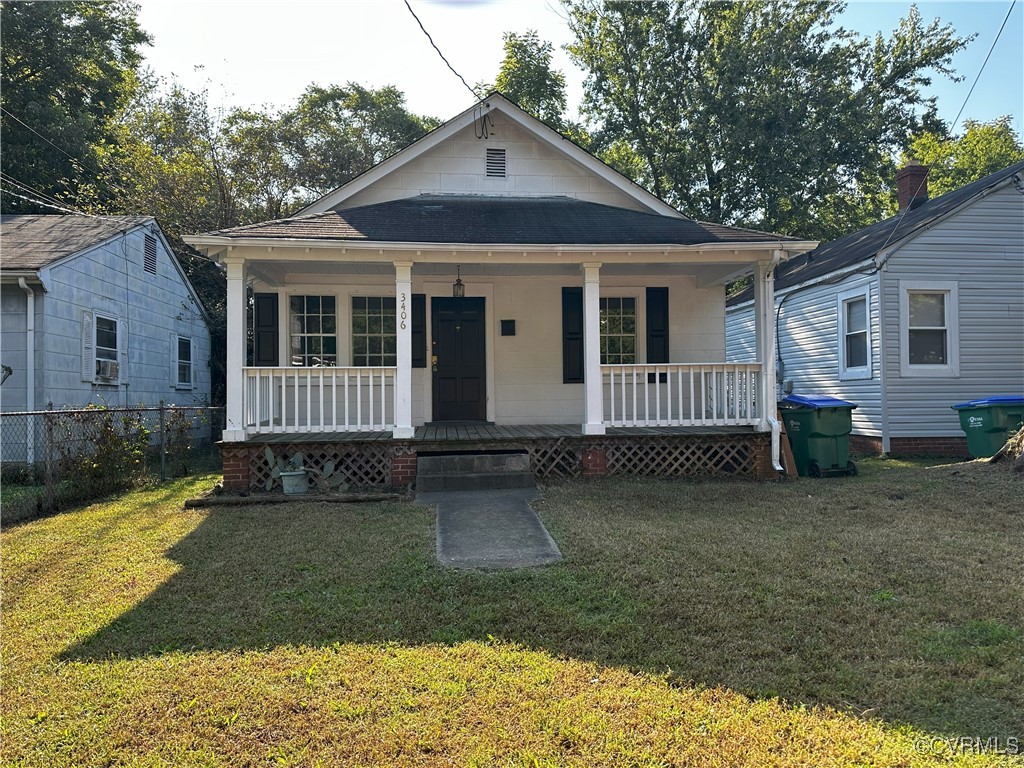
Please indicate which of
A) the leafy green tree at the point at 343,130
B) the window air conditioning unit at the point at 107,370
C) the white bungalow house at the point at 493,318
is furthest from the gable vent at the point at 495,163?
the leafy green tree at the point at 343,130

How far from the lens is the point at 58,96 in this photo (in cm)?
2211

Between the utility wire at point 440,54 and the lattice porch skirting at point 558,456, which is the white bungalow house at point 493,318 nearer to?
the lattice porch skirting at point 558,456

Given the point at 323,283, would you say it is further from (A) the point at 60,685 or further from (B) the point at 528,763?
(B) the point at 528,763

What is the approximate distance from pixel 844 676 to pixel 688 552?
1.89 metres

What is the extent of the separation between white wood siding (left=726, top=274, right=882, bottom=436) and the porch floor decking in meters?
4.03

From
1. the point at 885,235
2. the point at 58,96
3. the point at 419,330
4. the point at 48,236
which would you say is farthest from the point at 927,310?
the point at 58,96

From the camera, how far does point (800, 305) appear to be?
13211mm

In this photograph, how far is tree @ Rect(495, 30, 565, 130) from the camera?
23156 millimetres

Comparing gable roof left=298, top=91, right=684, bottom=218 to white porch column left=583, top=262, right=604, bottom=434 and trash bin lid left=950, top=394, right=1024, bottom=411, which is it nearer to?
white porch column left=583, top=262, right=604, bottom=434

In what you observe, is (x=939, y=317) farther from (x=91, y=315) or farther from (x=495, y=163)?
(x=91, y=315)

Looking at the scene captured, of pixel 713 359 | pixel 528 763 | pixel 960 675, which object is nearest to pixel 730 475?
pixel 713 359

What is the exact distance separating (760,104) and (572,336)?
15960 mm

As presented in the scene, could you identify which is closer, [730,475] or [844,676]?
[844,676]

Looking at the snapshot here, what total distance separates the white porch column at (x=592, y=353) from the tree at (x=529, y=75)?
17425 millimetres
